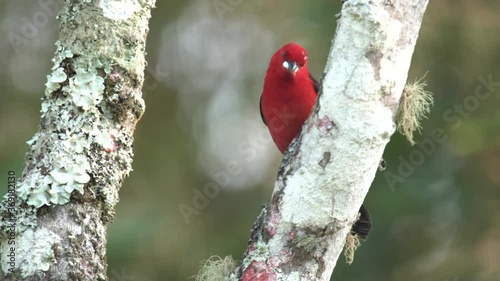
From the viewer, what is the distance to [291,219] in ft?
8.32

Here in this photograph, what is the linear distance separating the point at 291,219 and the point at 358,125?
367 mm

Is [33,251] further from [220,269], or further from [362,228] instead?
[362,228]

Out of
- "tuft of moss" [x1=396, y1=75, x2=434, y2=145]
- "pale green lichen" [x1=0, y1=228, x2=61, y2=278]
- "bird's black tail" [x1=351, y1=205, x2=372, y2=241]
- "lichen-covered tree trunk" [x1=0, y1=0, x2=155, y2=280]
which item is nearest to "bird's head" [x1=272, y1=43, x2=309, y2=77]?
"bird's black tail" [x1=351, y1=205, x2=372, y2=241]

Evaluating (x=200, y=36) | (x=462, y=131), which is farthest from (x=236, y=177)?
(x=462, y=131)

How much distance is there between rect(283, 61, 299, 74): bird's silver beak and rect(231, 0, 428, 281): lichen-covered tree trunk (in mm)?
1681

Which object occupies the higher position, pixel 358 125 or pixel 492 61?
pixel 492 61

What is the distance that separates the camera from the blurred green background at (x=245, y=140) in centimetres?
568

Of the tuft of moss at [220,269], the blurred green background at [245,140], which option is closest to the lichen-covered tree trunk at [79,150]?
the tuft of moss at [220,269]

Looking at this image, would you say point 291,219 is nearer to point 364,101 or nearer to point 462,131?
point 364,101

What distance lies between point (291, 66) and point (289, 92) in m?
0.14

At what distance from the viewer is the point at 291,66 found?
4.23 meters

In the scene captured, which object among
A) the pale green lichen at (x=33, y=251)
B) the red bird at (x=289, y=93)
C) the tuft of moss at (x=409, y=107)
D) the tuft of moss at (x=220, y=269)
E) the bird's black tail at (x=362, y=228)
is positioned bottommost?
the pale green lichen at (x=33, y=251)

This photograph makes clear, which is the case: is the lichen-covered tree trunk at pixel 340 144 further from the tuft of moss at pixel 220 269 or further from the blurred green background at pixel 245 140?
the blurred green background at pixel 245 140

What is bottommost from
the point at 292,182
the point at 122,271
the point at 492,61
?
the point at 292,182
